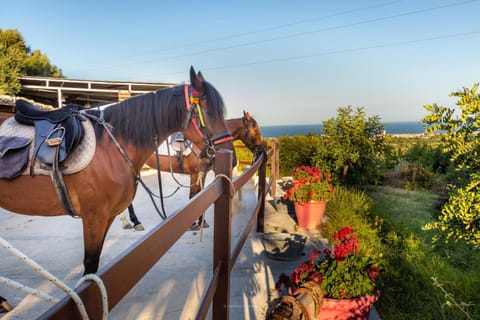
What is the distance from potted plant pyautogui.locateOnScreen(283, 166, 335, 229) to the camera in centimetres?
445

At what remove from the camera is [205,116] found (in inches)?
109

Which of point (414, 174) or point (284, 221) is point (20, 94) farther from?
point (414, 174)

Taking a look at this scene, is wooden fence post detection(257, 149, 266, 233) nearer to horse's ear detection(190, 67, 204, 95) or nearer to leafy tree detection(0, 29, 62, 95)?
horse's ear detection(190, 67, 204, 95)

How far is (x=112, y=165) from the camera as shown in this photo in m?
2.32

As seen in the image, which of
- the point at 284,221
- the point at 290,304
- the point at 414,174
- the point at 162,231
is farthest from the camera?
the point at 414,174

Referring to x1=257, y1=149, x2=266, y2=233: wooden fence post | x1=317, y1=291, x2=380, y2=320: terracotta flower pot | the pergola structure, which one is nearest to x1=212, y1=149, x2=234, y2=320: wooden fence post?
x1=317, y1=291, x2=380, y2=320: terracotta flower pot

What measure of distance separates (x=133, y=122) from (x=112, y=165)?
0.39m

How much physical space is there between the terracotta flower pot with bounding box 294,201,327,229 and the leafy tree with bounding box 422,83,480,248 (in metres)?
2.42

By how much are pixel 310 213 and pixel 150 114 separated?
2.79 m

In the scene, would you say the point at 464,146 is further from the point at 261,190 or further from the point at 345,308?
the point at 261,190

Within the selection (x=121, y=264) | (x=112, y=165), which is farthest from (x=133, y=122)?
(x=121, y=264)

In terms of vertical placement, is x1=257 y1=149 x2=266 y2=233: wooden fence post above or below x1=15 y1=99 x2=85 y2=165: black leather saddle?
below

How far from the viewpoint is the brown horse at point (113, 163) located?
7.34ft

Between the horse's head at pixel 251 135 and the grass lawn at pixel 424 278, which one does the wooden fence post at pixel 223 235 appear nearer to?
the grass lawn at pixel 424 278
